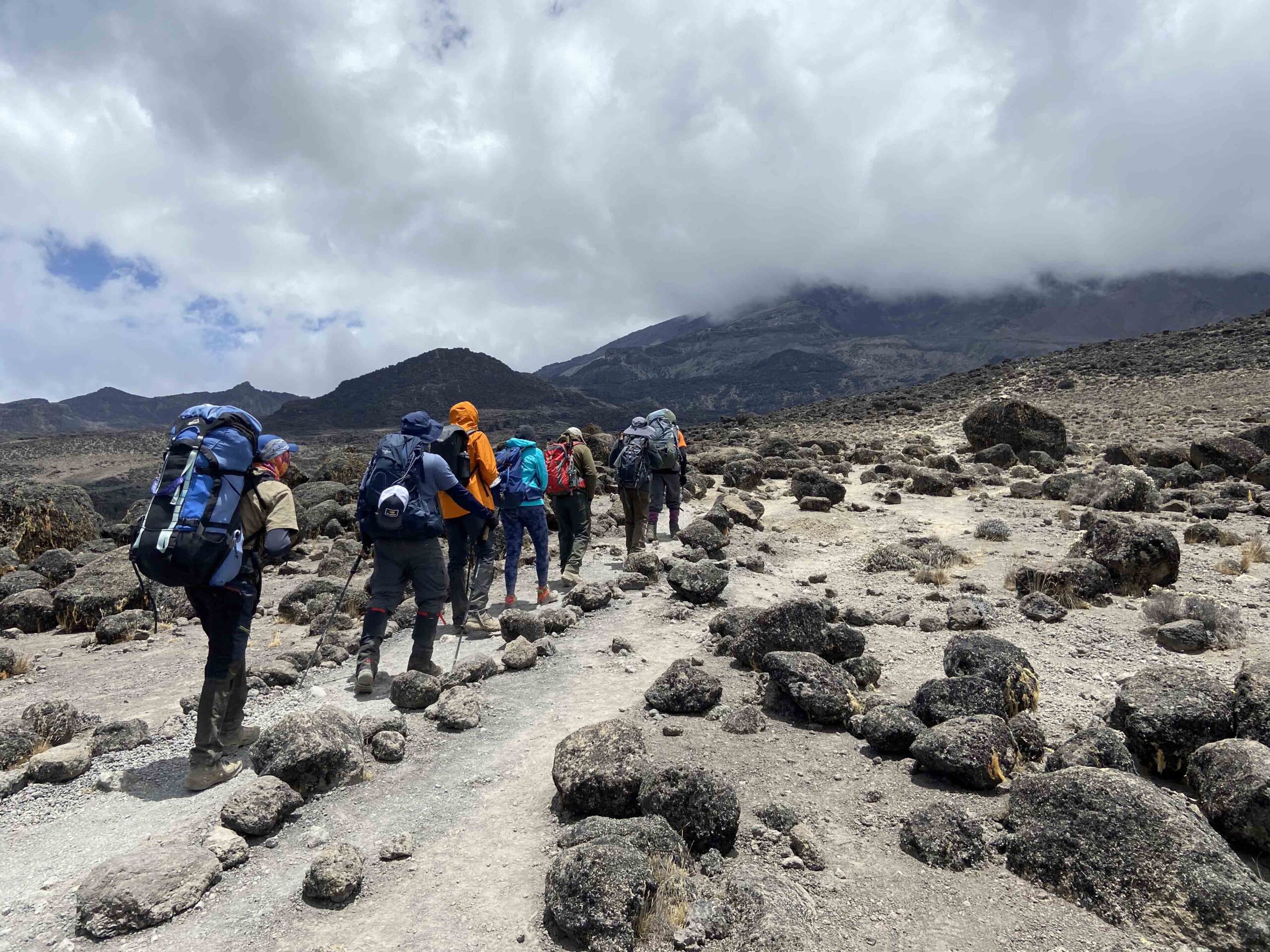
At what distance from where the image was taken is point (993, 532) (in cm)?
1105

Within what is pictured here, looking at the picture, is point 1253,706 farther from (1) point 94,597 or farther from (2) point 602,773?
(1) point 94,597

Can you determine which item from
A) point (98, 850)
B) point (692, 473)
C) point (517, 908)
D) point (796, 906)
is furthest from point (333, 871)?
point (692, 473)

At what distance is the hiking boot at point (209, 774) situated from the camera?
431 centimetres

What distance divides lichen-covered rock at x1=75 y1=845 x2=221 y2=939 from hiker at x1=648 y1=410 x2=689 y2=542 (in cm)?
789

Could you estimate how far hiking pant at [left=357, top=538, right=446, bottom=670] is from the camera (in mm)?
5539

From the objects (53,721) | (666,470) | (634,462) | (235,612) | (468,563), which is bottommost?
(53,721)

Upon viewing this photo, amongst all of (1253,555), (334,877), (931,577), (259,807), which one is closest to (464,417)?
(259,807)

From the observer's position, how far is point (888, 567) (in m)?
9.59

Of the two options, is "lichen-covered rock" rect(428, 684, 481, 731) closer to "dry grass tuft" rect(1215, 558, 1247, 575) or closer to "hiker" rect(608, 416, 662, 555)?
"hiker" rect(608, 416, 662, 555)

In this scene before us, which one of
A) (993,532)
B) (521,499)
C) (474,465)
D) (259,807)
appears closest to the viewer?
(259,807)

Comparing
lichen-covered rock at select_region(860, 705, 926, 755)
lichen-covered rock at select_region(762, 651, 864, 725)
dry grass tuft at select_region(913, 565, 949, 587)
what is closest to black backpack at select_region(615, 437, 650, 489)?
dry grass tuft at select_region(913, 565, 949, 587)

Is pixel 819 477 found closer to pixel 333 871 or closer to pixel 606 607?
pixel 606 607

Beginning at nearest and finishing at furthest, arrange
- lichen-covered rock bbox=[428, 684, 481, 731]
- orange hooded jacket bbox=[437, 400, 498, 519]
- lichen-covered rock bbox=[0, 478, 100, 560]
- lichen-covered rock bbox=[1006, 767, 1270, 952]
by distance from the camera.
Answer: lichen-covered rock bbox=[1006, 767, 1270, 952] → lichen-covered rock bbox=[428, 684, 481, 731] → orange hooded jacket bbox=[437, 400, 498, 519] → lichen-covered rock bbox=[0, 478, 100, 560]

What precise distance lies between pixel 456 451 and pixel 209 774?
3086mm
